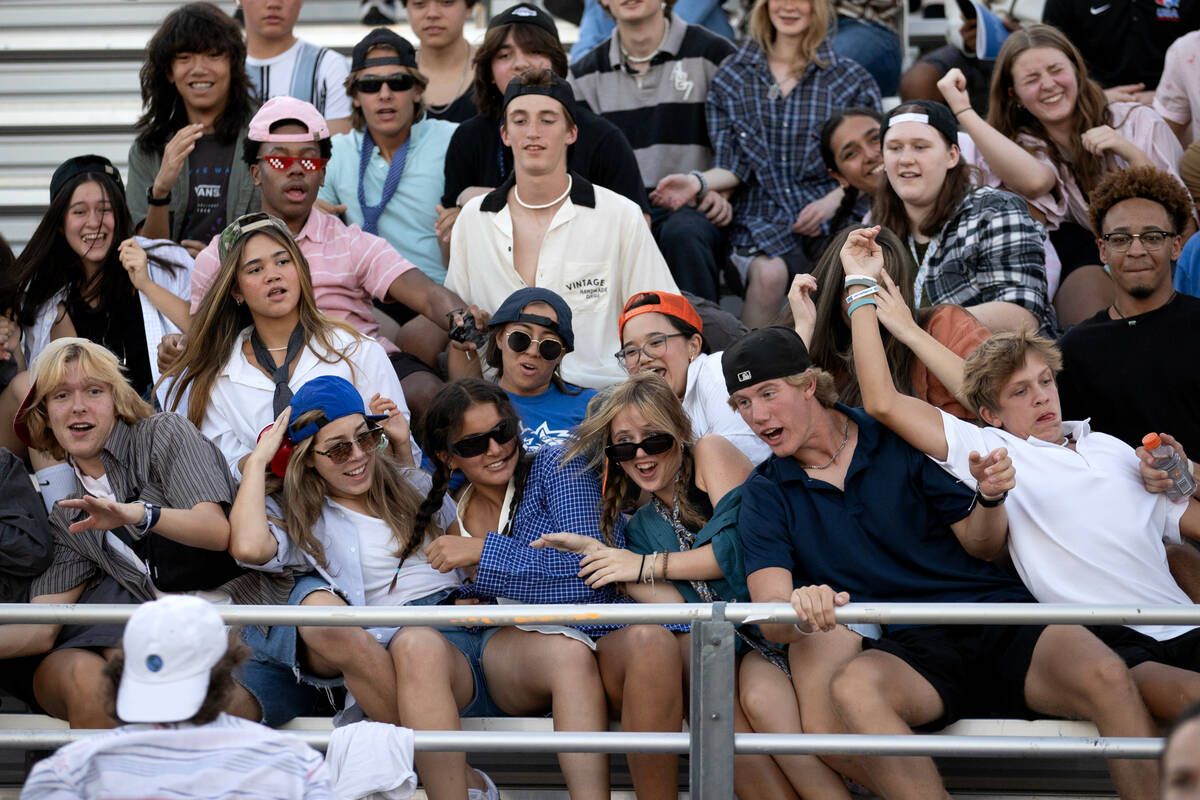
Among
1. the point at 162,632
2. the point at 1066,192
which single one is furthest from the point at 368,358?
the point at 1066,192

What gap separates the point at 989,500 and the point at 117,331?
10.1ft

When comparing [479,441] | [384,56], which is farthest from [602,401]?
[384,56]

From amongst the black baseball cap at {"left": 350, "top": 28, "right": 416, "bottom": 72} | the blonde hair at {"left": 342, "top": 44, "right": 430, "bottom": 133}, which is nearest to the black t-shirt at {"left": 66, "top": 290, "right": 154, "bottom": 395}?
the blonde hair at {"left": 342, "top": 44, "right": 430, "bottom": 133}

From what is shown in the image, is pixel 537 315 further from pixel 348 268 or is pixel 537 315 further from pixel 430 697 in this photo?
pixel 430 697

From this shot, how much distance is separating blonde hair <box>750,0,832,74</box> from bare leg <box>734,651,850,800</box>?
3106 millimetres

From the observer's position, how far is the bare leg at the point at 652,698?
11.5 feet

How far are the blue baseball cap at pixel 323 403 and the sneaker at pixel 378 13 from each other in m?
4.05

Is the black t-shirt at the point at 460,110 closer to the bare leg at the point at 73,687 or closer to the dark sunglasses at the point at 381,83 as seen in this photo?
the dark sunglasses at the point at 381,83

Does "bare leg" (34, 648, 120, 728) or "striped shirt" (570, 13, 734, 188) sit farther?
"striped shirt" (570, 13, 734, 188)

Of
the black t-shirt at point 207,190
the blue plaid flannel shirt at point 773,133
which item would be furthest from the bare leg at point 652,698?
the black t-shirt at point 207,190

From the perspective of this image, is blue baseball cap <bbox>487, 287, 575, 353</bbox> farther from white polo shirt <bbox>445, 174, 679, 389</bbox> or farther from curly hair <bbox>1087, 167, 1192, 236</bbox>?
curly hair <bbox>1087, 167, 1192, 236</bbox>

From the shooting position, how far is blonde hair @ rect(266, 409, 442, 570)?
3.80 meters

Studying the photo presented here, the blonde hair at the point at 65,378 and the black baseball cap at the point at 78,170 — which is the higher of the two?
the black baseball cap at the point at 78,170

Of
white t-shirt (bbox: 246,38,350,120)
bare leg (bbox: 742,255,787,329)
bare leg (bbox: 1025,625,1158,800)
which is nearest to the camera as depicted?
bare leg (bbox: 1025,625,1158,800)
